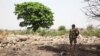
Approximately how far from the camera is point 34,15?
5425 cm

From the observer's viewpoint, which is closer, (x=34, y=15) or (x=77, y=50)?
(x=77, y=50)

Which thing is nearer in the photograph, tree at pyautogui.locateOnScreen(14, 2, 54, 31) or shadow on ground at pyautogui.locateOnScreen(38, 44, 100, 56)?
shadow on ground at pyautogui.locateOnScreen(38, 44, 100, 56)

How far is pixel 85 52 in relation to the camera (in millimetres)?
20984

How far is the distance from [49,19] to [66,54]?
1386 inches

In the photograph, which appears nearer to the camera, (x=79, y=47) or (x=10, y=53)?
(x=10, y=53)

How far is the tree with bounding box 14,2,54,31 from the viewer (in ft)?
176

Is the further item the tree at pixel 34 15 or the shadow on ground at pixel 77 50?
the tree at pixel 34 15

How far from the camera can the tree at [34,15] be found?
176ft

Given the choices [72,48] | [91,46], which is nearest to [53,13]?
[91,46]

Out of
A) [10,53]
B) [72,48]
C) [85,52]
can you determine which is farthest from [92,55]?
[10,53]

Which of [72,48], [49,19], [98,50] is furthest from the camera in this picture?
[49,19]

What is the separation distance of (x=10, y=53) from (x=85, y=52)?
15.3 feet

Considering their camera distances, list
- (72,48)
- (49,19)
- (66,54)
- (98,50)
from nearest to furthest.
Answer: (72,48), (66,54), (98,50), (49,19)

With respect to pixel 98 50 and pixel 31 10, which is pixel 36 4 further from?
pixel 98 50
